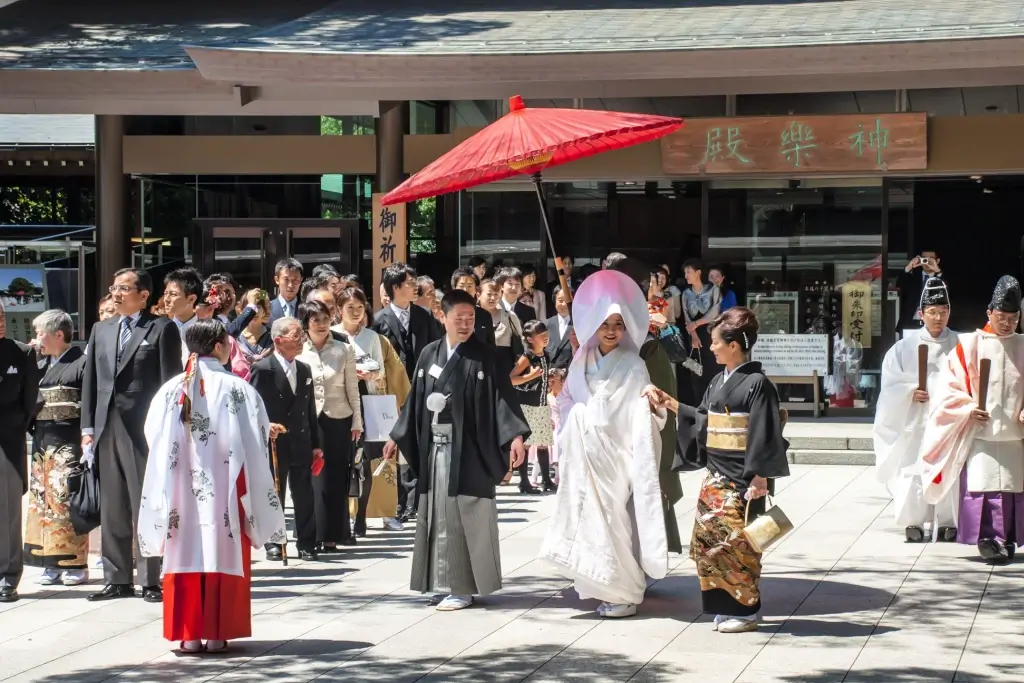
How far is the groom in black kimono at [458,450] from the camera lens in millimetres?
7320

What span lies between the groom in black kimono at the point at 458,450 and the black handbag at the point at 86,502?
1.73 meters

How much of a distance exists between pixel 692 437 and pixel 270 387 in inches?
110

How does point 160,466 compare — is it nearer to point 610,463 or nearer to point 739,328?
point 610,463

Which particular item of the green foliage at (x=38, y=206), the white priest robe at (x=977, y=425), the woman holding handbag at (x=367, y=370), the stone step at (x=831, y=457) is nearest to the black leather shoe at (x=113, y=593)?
the woman holding handbag at (x=367, y=370)

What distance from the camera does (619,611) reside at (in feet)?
23.4

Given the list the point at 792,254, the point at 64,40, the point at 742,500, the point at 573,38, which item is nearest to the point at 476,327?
the point at 742,500

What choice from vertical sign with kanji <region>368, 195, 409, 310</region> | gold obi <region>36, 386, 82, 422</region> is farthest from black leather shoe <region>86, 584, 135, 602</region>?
vertical sign with kanji <region>368, 195, 409, 310</region>

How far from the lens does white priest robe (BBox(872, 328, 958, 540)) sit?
9258 mm

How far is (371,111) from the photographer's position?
1581cm

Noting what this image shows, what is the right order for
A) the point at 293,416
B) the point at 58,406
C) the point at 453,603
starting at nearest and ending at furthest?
the point at 453,603 → the point at 58,406 → the point at 293,416

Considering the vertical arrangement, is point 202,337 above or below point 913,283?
below

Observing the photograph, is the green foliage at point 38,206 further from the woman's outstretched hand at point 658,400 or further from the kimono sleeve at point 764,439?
the kimono sleeve at point 764,439

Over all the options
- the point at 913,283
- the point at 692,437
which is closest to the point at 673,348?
the point at 692,437

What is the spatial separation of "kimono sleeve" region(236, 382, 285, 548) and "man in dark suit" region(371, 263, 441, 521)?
12.9 feet
